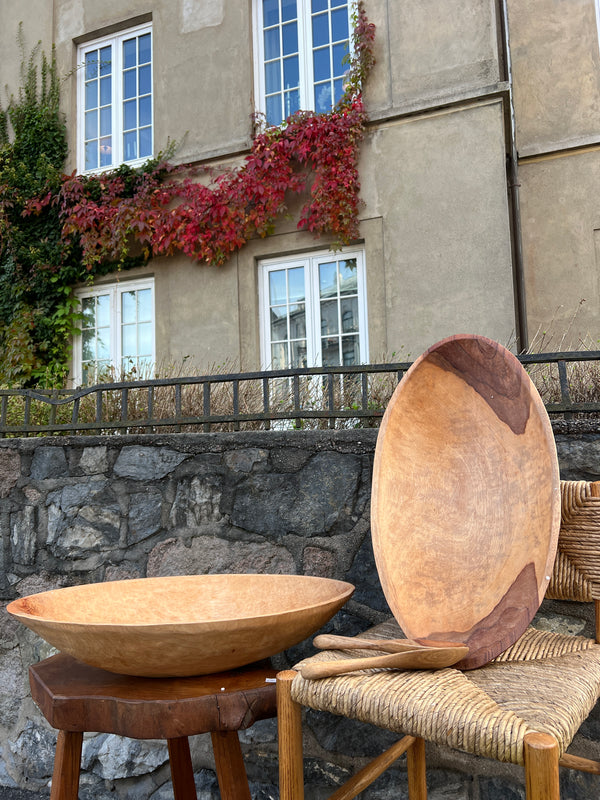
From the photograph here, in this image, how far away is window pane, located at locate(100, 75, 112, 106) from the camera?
654cm

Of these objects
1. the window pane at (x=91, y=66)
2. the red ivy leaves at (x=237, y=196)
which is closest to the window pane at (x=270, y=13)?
the red ivy leaves at (x=237, y=196)

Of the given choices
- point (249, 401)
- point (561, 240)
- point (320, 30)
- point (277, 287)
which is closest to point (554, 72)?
point (561, 240)

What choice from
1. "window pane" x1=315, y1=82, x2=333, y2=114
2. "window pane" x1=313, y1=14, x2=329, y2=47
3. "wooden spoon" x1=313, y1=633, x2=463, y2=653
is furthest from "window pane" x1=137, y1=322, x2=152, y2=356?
"wooden spoon" x1=313, y1=633, x2=463, y2=653

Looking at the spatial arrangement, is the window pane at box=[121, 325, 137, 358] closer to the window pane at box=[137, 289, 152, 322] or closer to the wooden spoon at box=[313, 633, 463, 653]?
the window pane at box=[137, 289, 152, 322]

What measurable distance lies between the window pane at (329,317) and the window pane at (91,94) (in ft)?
10.5

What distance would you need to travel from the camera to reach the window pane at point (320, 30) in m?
5.71

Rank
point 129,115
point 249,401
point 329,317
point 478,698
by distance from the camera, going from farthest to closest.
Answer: point 129,115 < point 329,317 < point 249,401 < point 478,698

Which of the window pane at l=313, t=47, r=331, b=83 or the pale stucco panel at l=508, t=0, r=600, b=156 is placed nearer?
the pale stucco panel at l=508, t=0, r=600, b=156

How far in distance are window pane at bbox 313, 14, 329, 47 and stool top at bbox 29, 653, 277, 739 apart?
5652mm

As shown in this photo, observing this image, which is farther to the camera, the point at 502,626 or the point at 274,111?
the point at 274,111

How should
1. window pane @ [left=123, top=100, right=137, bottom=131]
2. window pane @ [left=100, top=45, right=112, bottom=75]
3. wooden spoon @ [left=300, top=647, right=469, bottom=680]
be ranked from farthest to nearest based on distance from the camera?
window pane @ [left=100, top=45, right=112, bottom=75]
window pane @ [left=123, top=100, right=137, bottom=131]
wooden spoon @ [left=300, top=647, right=469, bottom=680]

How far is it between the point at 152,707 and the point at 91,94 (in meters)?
6.72

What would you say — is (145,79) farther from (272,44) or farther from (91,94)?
(272,44)

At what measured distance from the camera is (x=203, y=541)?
2.14 m
